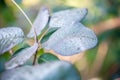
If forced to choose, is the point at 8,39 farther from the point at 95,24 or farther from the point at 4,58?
the point at 95,24

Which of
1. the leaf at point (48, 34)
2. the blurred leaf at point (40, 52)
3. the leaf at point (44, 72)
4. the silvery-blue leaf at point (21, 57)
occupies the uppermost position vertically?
the leaf at point (48, 34)

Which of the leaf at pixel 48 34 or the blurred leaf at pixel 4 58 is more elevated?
the leaf at pixel 48 34

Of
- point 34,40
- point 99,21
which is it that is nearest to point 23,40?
point 34,40

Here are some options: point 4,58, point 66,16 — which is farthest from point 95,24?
point 4,58

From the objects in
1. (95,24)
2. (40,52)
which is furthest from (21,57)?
(95,24)
